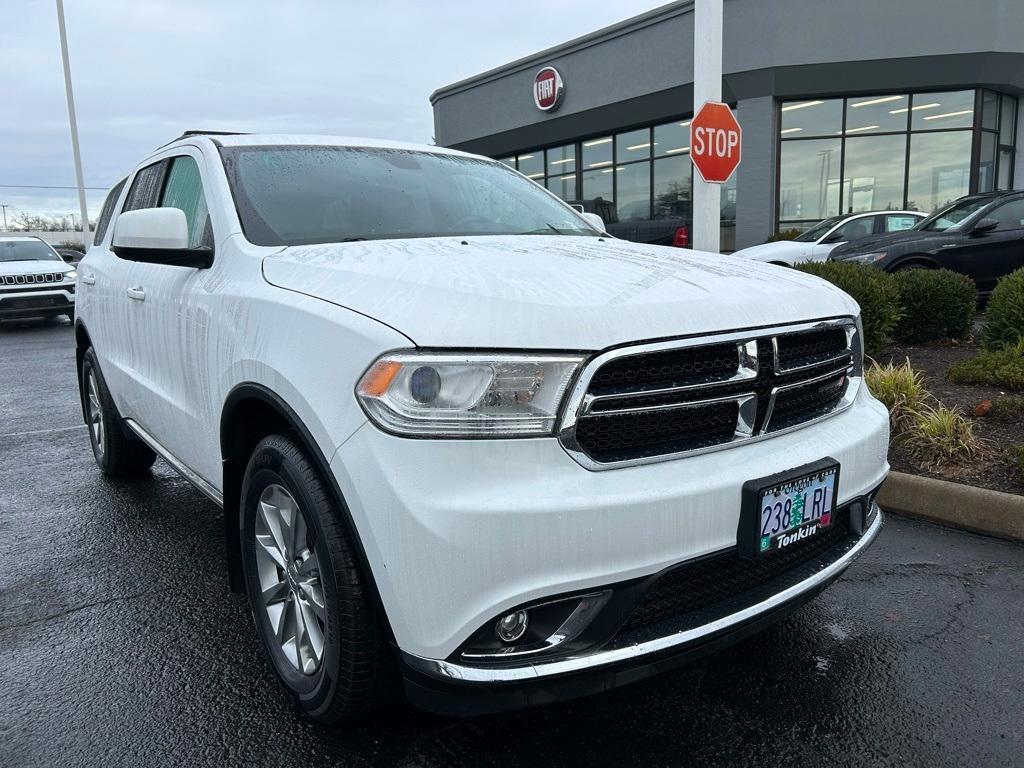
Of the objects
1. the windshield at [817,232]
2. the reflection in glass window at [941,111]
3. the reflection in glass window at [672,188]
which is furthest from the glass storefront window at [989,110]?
the windshield at [817,232]

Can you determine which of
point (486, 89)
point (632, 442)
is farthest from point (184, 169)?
point (486, 89)

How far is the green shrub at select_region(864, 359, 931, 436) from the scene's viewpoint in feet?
15.8

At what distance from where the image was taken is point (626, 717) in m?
2.45

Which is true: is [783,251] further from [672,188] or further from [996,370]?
[672,188]

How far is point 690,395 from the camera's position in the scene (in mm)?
2084

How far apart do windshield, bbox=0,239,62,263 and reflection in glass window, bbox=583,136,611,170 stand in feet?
47.6

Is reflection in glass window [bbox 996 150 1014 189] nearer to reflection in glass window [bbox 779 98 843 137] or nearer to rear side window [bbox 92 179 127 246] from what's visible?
reflection in glass window [bbox 779 98 843 137]

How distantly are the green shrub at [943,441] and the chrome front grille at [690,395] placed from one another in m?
2.36

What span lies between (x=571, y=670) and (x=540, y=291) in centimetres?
92

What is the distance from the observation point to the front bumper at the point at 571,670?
187 cm

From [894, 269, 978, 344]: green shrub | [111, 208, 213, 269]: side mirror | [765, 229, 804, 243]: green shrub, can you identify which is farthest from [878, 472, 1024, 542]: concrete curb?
[765, 229, 804, 243]: green shrub

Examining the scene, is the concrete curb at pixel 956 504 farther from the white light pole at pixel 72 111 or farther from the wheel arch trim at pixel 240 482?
the white light pole at pixel 72 111

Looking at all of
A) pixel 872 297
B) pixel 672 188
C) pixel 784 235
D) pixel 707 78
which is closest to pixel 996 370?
pixel 872 297

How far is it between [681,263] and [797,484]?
33.4 inches
